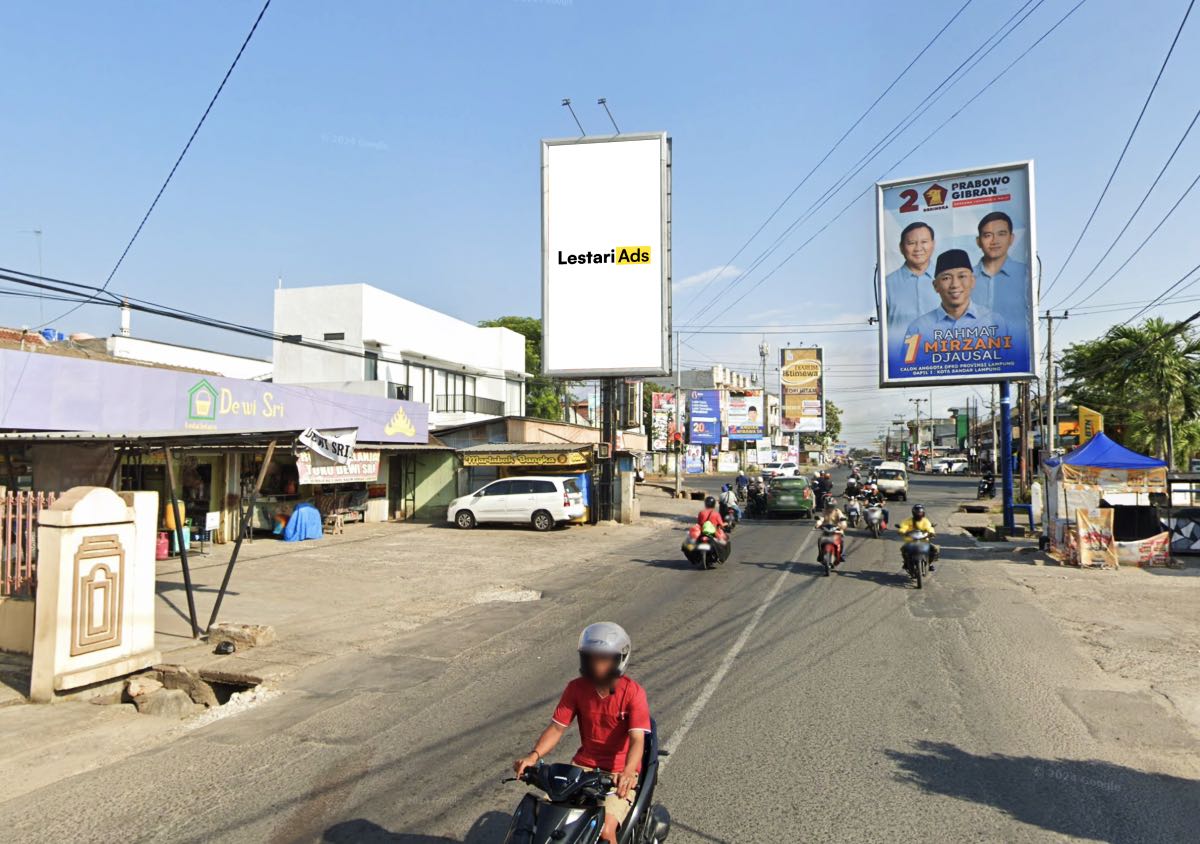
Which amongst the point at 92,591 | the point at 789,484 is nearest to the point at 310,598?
the point at 92,591

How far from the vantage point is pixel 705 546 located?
54.9 feet

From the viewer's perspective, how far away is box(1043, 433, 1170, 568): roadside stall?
17344mm

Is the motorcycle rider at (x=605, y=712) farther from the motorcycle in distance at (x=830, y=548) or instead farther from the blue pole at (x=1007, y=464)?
the blue pole at (x=1007, y=464)

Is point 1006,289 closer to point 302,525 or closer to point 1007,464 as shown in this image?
point 1007,464

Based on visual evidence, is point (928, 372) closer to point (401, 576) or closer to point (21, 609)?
point (401, 576)

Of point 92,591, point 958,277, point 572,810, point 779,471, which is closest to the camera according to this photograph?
point 572,810

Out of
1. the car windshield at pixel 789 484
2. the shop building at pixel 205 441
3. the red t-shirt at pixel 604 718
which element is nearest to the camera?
the red t-shirt at pixel 604 718

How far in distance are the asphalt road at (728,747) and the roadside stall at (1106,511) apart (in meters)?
7.69

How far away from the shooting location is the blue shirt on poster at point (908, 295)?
24469mm

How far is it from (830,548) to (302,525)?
14.1 meters

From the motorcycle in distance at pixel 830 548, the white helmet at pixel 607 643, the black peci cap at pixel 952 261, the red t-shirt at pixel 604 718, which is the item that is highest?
the black peci cap at pixel 952 261

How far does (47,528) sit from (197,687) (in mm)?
2126

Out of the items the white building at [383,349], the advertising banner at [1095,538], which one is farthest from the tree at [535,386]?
the advertising banner at [1095,538]

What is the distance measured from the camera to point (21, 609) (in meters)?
A: 8.68
